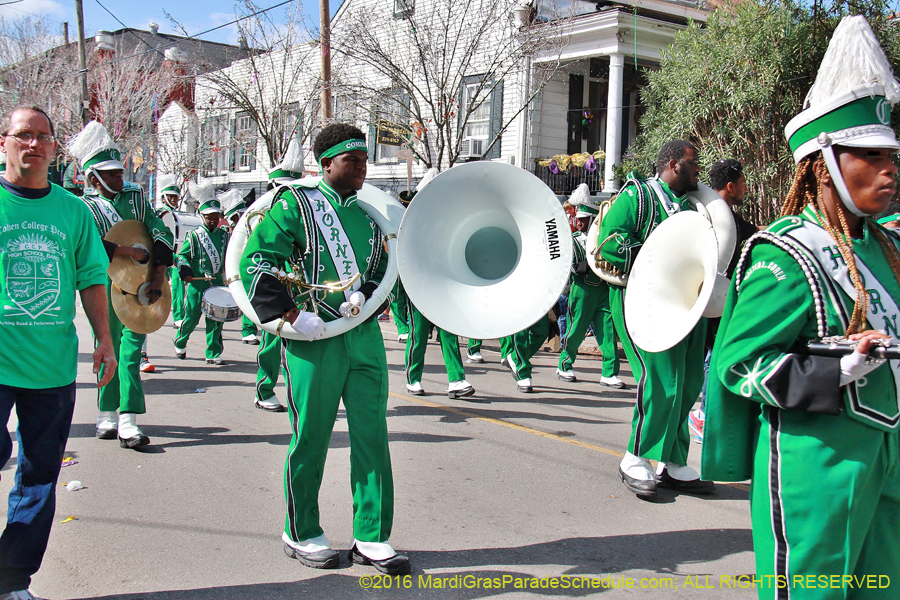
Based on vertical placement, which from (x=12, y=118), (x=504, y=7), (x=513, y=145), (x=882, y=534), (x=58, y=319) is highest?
(x=504, y=7)

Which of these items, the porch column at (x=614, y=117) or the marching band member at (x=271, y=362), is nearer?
the marching band member at (x=271, y=362)

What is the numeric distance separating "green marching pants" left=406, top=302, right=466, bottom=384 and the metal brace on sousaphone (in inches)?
145

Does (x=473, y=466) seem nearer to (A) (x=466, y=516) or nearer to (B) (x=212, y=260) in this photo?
(A) (x=466, y=516)

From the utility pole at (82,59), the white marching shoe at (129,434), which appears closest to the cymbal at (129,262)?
the white marching shoe at (129,434)

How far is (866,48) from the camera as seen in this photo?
7.55 ft

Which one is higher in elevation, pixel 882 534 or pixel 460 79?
pixel 460 79

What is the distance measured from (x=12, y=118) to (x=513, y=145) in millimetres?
16453

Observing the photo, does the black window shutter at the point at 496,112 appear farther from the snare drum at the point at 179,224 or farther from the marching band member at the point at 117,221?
the marching band member at the point at 117,221

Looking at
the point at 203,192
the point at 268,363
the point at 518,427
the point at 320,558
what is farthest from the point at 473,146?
the point at 320,558

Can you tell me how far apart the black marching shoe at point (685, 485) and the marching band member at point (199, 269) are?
639 centimetres

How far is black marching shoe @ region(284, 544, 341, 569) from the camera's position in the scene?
12.2ft

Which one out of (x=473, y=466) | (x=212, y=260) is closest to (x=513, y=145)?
(x=212, y=260)

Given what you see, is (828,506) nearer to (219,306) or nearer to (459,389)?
(459,389)

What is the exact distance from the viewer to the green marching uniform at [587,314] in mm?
9020
